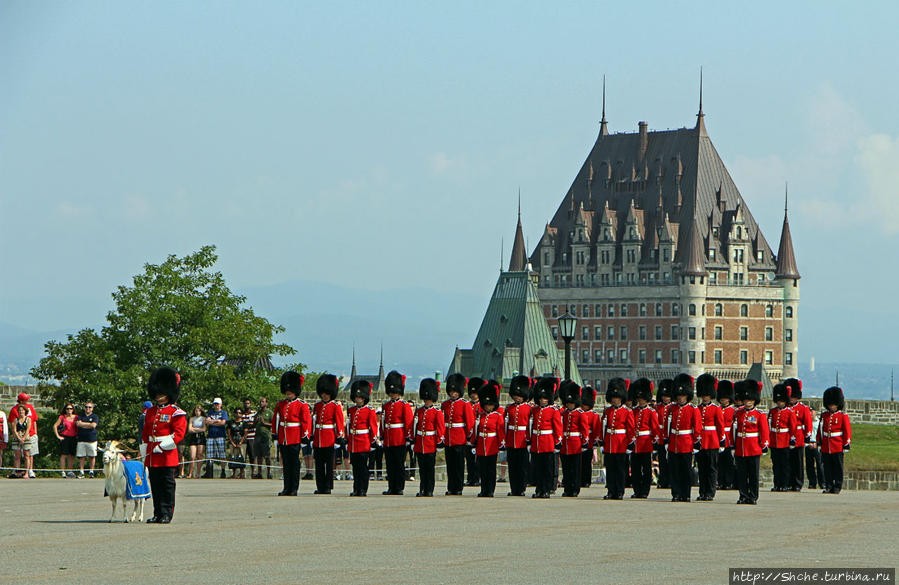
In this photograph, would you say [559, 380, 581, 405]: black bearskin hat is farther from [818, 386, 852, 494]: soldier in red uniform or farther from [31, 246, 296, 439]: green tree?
[31, 246, 296, 439]: green tree

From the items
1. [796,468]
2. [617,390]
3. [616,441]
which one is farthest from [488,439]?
[796,468]

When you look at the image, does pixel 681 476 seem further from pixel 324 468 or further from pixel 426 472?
pixel 324 468

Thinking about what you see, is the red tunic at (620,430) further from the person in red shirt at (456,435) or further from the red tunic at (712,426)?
the person in red shirt at (456,435)

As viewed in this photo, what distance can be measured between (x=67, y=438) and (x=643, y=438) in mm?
10735

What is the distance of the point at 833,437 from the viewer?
2722 centimetres

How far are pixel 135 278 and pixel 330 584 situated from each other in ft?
114

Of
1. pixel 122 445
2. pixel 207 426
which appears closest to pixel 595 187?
pixel 207 426

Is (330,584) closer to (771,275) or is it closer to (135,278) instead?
(135,278)

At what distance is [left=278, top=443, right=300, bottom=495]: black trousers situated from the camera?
937 inches

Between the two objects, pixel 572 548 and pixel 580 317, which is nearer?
pixel 572 548

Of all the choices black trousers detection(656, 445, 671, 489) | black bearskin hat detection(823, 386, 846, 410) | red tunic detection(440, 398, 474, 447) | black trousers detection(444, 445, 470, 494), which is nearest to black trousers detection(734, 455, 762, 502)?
black trousers detection(656, 445, 671, 489)

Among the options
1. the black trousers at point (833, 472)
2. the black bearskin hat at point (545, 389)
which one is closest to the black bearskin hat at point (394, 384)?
the black bearskin hat at point (545, 389)

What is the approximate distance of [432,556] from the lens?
15227 mm

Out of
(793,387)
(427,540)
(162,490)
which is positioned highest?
(793,387)
